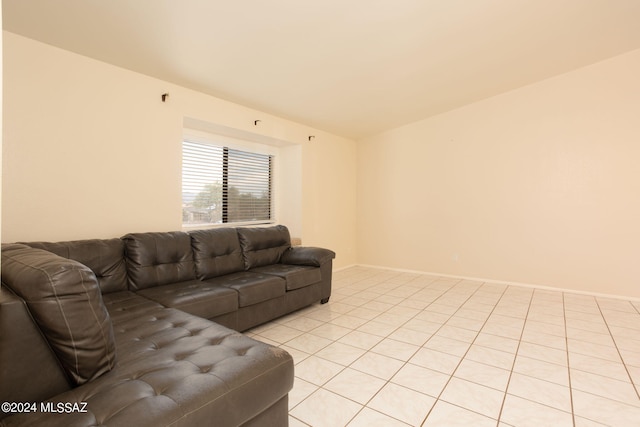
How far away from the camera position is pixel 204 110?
11.4 ft

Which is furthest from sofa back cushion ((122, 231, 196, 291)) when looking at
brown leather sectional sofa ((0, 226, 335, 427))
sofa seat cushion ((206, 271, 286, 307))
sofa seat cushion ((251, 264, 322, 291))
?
sofa seat cushion ((251, 264, 322, 291))

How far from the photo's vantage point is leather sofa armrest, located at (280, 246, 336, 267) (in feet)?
11.4

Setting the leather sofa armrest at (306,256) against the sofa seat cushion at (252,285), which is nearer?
the sofa seat cushion at (252,285)

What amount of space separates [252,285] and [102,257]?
3.96 feet

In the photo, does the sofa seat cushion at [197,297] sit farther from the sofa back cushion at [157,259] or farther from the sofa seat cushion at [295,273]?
the sofa seat cushion at [295,273]

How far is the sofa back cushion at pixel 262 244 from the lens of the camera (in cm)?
342

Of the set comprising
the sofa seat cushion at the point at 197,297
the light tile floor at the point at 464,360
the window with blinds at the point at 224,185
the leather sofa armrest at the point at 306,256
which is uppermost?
the window with blinds at the point at 224,185

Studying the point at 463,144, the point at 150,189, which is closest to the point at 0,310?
the point at 150,189

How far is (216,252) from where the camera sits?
3.11 metres

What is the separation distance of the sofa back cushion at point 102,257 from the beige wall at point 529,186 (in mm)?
4217

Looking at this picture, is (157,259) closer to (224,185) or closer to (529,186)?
(224,185)

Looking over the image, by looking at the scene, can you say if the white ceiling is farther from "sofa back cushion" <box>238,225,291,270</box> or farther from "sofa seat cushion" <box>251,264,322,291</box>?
"sofa seat cushion" <box>251,264,322,291</box>

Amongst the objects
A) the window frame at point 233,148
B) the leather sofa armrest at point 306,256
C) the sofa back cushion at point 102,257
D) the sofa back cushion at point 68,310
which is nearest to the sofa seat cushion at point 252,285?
the leather sofa armrest at point 306,256

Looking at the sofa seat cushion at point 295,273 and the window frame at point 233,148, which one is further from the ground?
the window frame at point 233,148
